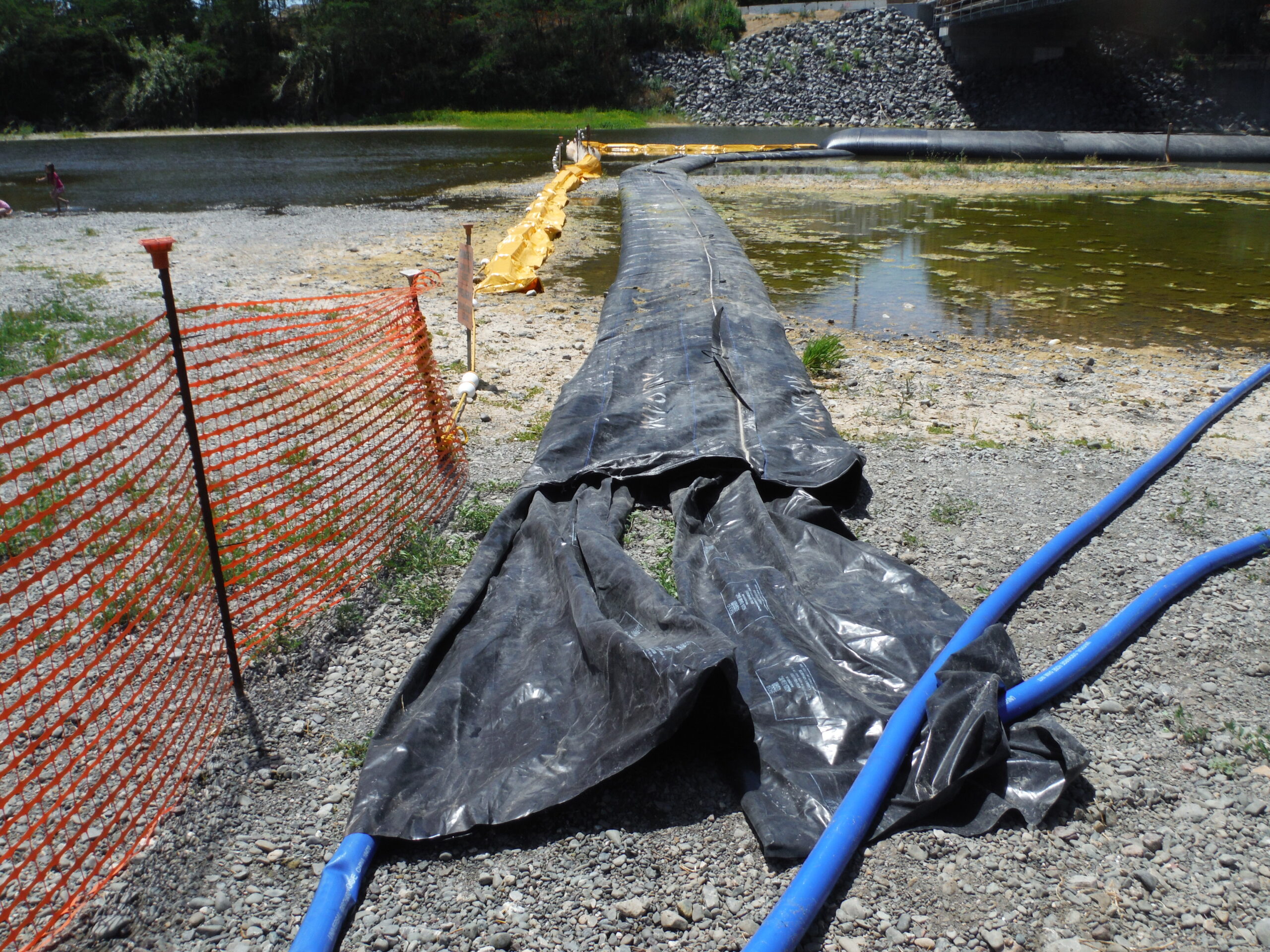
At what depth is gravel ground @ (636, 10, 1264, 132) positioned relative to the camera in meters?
32.0

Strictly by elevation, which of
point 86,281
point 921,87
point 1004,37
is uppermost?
point 1004,37

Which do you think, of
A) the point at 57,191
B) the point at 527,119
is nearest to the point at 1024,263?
the point at 57,191

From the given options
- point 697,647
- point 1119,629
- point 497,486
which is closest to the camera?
point 697,647

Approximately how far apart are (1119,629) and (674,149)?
71.5ft

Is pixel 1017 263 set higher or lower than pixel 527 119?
lower

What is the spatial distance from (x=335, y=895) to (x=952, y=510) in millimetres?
3293

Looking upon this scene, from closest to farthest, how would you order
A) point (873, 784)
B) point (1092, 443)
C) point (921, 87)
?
point (873, 784) → point (1092, 443) → point (921, 87)

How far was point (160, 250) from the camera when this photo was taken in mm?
2439

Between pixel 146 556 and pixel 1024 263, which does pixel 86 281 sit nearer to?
pixel 146 556

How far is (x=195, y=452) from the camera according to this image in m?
2.75

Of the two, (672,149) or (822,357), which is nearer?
(822,357)

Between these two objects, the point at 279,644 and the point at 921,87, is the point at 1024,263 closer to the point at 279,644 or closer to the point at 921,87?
the point at 279,644

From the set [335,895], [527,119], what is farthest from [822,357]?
[527,119]

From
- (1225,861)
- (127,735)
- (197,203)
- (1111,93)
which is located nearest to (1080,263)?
(1225,861)
